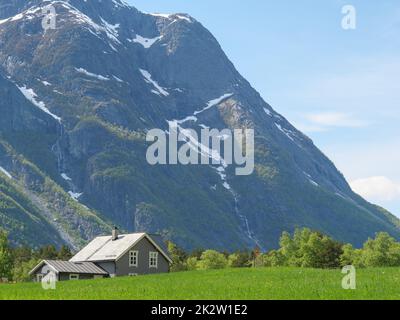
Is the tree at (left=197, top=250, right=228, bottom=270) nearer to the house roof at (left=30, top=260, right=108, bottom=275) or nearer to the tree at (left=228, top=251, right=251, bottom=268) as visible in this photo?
the tree at (left=228, top=251, right=251, bottom=268)

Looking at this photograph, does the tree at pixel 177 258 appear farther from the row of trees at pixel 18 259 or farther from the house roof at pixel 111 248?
the house roof at pixel 111 248

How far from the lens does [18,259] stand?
19425 centimetres

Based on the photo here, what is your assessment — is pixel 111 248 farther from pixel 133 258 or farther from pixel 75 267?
pixel 75 267

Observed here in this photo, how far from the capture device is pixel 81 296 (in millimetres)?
31625

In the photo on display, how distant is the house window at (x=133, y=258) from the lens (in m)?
97.5

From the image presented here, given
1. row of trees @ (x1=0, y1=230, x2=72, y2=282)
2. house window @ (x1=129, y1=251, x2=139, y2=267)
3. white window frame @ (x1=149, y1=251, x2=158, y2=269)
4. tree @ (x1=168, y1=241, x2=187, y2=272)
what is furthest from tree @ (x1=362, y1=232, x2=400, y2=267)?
row of trees @ (x1=0, y1=230, x2=72, y2=282)

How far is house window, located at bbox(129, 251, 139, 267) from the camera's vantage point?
97525mm

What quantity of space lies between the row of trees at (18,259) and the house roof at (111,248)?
20.3m

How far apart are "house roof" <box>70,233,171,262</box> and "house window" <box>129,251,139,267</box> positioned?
4.62 feet

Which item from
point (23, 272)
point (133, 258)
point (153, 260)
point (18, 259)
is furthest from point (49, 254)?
point (133, 258)

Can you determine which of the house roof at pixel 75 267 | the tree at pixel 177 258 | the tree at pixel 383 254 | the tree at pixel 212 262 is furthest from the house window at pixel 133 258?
the tree at pixel 212 262

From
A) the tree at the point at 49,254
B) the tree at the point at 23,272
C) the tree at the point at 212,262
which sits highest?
the tree at the point at 49,254
